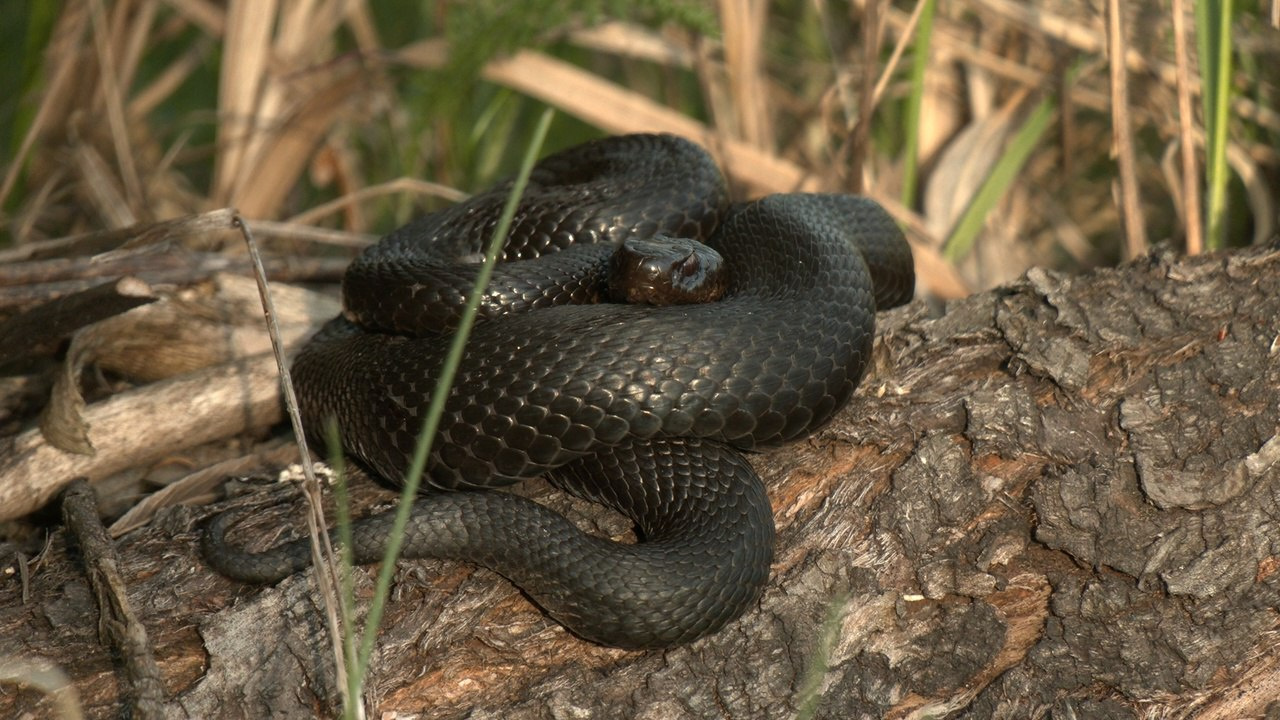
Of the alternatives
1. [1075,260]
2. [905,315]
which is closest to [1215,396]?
[905,315]

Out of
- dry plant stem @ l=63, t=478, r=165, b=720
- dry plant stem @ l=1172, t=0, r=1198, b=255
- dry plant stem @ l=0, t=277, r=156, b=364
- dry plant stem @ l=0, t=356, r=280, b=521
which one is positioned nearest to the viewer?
dry plant stem @ l=63, t=478, r=165, b=720

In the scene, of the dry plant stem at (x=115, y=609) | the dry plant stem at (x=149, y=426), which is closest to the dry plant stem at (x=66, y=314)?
the dry plant stem at (x=149, y=426)

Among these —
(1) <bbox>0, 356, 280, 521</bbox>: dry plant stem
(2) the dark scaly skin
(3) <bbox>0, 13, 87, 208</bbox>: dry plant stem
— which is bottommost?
(1) <bbox>0, 356, 280, 521</bbox>: dry plant stem

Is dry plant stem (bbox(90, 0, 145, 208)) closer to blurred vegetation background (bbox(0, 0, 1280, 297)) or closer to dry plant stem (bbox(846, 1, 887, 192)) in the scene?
blurred vegetation background (bbox(0, 0, 1280, 297))

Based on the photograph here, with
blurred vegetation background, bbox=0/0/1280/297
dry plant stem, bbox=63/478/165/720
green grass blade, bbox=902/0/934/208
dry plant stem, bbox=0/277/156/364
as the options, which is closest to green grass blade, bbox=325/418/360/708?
dry plant stem, bbox=63/478/165/720

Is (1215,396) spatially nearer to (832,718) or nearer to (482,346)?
(832,718)

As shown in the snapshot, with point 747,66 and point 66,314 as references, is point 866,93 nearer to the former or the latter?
point 747,66

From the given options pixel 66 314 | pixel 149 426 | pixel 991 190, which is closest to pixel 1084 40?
pixel 991 190
